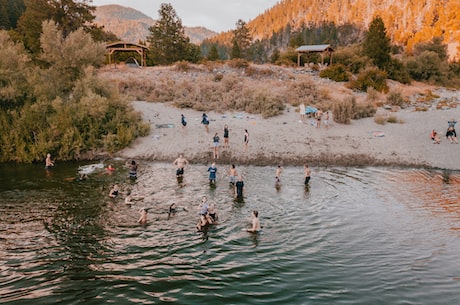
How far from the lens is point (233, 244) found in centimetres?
1059

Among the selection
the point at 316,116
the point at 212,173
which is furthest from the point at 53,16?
the point at 212,173

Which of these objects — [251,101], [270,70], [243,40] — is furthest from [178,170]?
[243,40]

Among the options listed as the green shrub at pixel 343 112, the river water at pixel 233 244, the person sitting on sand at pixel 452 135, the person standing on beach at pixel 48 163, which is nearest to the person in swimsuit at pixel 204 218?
the river water at pixel 233 244

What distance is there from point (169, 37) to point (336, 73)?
2709 cm

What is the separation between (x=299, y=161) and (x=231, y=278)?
13.0m

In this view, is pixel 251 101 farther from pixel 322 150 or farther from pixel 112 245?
pixel 112 245

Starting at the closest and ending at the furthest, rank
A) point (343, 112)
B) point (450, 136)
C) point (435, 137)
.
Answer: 1. point (450, 136)
2. point (435, 137)
3. point (343, 112)

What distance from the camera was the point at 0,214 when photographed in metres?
12.4

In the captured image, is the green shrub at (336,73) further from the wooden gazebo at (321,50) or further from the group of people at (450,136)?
the group of people at (450,136)

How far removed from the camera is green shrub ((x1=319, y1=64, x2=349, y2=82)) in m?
40.5

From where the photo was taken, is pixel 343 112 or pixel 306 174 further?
pixel 343 112

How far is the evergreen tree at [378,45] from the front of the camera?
4350 cm

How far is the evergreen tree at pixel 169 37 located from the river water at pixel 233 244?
125ft

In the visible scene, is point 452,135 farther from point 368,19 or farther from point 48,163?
point 368,19
